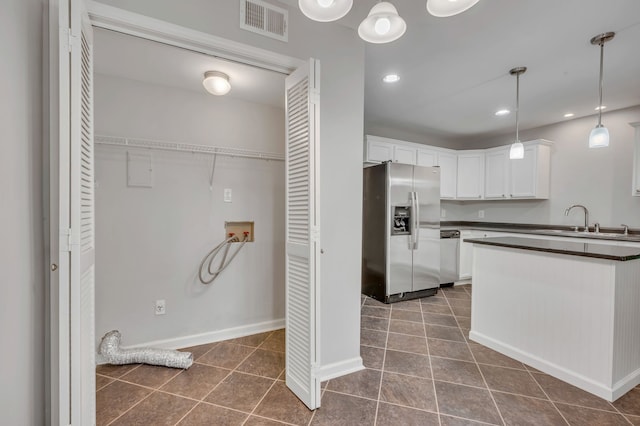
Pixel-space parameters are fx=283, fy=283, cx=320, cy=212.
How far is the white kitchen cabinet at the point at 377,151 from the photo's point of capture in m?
4.10

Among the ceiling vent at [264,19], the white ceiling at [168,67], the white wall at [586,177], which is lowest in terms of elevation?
the white wall at [586,177]

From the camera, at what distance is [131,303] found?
2.41 meters

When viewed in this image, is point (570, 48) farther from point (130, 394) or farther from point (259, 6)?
point (130, 394)

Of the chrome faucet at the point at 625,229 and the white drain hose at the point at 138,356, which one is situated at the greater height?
the chrome faucet at the point at 625,229

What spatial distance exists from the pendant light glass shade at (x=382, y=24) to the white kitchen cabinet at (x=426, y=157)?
3.44 metres

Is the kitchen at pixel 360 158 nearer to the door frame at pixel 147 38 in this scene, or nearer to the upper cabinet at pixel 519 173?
the door frame at pixel 147 38

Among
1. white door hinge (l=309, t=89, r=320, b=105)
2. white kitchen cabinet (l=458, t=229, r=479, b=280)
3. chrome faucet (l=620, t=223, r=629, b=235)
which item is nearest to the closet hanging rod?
white door hinge (l=309, t=89, r=320, b=105)

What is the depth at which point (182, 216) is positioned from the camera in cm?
262

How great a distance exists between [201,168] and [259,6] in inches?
57.7

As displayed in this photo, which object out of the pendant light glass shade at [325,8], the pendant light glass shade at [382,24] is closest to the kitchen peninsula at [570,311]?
the pendant light glass shade at [382,24]

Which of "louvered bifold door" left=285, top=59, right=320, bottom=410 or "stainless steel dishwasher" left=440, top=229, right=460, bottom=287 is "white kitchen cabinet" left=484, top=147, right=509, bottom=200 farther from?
"louvered bifold door" left=285, top=59, right=320, bottom=410

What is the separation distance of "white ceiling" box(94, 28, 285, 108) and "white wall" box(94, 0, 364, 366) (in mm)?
410

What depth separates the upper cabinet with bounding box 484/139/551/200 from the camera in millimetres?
4251

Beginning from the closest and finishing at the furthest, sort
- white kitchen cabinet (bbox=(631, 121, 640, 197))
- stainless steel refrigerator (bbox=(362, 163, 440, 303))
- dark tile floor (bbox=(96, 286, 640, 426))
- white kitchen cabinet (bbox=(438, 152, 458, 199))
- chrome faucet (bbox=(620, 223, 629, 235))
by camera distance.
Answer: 1. dark tile floor (bbox=(96, 286, 640, 426))
2. white kitchen cabinet (bbox=(631, 121, 640, 197))
3. chrome faucet (bbox=(620, 223, 629, 235))
4. stainless steel refrigerator (bbox=(362, 163, 440, 303))
5. white kitchen cabinet (bbox=(438, 152, 458, 199))
